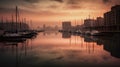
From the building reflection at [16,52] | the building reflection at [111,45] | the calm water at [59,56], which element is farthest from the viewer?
the building reflection at [111,45]

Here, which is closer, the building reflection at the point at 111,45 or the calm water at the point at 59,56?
the calm water at the point at 59,56

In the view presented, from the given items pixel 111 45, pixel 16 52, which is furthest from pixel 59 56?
pixel 111 45

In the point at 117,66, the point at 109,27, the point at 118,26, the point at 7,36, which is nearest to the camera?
the point at 117,66

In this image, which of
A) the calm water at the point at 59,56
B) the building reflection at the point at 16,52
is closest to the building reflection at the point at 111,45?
the calm water at the point at 59,56

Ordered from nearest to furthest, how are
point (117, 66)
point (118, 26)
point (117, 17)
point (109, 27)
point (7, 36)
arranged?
point (117, 66) < point (7, 36) < point (118, 26) < point (109, 27) < point (117, 17)

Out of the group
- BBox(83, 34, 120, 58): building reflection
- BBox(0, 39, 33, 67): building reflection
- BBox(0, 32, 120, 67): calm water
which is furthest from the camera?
BBox(83, 34, 120, 58): building reflection

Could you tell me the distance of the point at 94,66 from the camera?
1742 cm

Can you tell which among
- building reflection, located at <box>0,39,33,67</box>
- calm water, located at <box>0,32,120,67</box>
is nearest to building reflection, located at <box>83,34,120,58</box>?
calm water, located at <box>0,32,120,67</box>

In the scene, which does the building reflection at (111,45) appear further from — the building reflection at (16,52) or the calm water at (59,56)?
the building reflection at (16,52)

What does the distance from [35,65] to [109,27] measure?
12989 cm

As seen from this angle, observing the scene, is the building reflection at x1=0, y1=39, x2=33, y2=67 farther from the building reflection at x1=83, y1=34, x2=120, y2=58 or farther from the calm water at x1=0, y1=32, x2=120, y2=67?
the building reflection at x1=83, y1=34, x2=120, y2=58

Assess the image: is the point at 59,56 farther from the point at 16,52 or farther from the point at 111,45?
the point at 111,45

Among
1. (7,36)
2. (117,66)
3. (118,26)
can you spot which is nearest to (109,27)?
(118,26)

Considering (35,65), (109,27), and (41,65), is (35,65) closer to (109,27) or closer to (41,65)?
(41,65)
